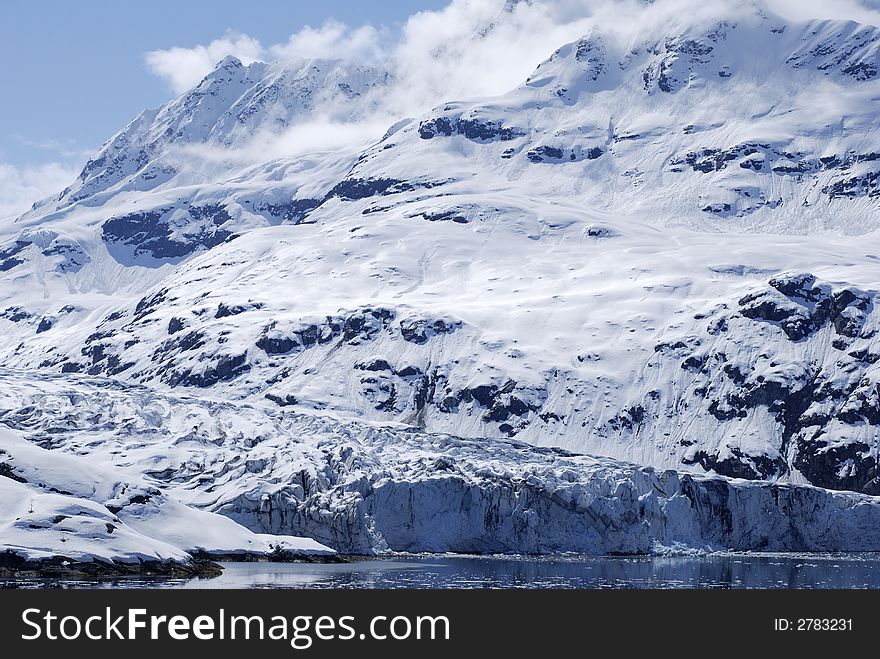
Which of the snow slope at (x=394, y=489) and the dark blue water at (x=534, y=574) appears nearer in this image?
the dark blue water at (x=534, y=574)

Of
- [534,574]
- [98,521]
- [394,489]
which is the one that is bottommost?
[534,574]

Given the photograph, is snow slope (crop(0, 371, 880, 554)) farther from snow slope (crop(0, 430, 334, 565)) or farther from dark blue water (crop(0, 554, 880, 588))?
snow slope (crop(0, 430, 334, 565))

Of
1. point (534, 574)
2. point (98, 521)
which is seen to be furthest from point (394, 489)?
point (98, 521)

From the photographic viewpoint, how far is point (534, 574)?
133750 millimetres

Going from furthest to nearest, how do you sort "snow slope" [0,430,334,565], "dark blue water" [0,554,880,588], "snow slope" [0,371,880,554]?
"snow slope" [0,371,880,554], "dark blue water" [0,554,880,588], "snow slope" [0,430,334,565]

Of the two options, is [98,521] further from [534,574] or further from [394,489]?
[394,489]

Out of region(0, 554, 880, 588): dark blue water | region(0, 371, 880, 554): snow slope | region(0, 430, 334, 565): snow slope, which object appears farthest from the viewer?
region(0, 371, 880, 554): snow slope

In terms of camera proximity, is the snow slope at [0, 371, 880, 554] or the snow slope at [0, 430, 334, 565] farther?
the snow slope at [0, 371, 880, 554]

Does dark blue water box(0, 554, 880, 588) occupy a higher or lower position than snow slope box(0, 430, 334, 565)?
lower

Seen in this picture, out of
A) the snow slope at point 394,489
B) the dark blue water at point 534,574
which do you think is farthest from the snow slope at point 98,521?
the snow slope at point 394,489

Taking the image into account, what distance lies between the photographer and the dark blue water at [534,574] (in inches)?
4344

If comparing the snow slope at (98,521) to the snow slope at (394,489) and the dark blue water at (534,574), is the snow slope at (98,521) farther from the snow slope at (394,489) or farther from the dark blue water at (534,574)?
the snow slope at (394,489)

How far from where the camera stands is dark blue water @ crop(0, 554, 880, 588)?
11033cm

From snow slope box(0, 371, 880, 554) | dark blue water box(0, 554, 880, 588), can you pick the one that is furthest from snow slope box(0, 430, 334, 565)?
snow slope box(0, 371, 880, 554)
